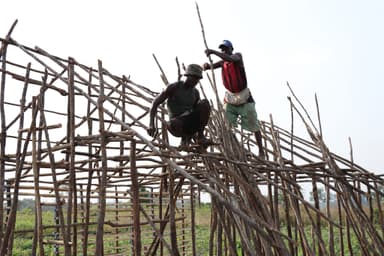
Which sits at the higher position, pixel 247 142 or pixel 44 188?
pixel 247 142

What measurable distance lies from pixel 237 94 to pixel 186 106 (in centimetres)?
120

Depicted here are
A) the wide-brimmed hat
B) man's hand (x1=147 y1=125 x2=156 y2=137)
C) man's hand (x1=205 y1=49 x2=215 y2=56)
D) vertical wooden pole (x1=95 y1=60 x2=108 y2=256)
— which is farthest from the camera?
man's hand (x1=205 y1=49 x2=215 y2=56)

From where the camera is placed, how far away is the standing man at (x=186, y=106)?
3193mm

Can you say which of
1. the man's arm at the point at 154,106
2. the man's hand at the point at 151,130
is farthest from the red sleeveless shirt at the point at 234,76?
the man's hand at the point at 151,130

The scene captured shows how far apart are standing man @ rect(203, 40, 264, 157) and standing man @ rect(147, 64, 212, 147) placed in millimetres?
945

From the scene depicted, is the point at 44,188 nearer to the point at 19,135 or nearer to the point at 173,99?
the point at 19,135

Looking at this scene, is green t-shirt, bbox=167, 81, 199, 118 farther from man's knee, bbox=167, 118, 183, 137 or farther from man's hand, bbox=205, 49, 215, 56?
man's hand, bbox=205, 49, 215, 56

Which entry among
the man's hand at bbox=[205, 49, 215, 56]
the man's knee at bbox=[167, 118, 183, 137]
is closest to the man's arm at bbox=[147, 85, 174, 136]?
the man's knee at bbox=[167, 118, 183, 137]

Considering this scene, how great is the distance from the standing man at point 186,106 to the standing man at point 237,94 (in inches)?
37.2

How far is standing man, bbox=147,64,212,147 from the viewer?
10.5 feet

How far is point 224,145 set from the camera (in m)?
3.30

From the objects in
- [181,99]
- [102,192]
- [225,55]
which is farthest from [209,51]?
[102,192]

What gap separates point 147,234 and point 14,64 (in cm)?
530

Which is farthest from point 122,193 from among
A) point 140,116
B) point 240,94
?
point 240,94
